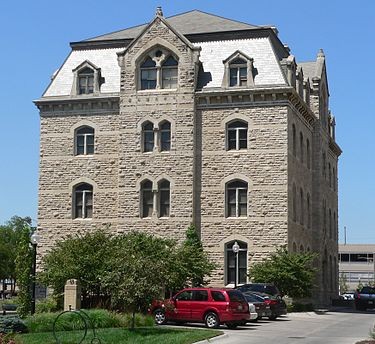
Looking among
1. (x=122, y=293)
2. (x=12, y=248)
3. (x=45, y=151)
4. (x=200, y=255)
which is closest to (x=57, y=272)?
(x=122, y=293)

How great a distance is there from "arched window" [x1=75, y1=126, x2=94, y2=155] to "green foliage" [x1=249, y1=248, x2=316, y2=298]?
43.7ft

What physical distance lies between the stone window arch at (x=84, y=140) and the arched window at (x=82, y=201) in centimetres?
216

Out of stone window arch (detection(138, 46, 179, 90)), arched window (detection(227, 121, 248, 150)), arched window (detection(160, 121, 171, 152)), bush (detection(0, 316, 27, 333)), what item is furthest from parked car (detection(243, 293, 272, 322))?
stone window arch (detection(138, 46, 179, 90))

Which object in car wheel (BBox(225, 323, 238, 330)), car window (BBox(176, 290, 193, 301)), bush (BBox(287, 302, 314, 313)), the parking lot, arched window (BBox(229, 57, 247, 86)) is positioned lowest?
the parking lot

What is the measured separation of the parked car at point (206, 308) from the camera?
3106cm

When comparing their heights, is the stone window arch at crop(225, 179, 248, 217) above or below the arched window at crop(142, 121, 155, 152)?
below

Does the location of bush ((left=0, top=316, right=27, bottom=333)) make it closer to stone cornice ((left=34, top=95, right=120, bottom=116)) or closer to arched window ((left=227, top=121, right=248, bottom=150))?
arched window ((left=227, top=121, right=248, bottom=150))

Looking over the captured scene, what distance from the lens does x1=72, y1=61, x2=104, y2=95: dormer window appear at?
51219mm

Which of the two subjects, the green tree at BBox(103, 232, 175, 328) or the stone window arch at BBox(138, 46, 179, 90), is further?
the stone window arch at BBox(138, 46, 179, 90)

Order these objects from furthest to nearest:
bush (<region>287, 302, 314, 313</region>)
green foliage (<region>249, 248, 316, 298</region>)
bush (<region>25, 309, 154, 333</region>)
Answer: bush (<region>287, 302, 314, 313</region>) → green foliage (<region>249, 248, 316, 298</region>) → bush (<region>25, 309, 154, 333</region>)

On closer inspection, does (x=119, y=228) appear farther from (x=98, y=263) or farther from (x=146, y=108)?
(x=98, y=263)

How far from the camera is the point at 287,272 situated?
44688 mm

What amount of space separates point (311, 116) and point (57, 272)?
2722 cm

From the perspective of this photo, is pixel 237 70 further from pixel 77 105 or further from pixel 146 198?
pixel 77 105
